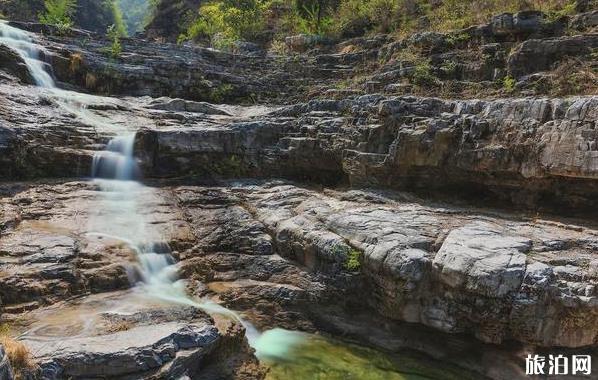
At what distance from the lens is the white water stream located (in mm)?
8320

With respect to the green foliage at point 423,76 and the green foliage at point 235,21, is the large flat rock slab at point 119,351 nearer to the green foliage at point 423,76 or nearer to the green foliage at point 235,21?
the green foliage at point 423,76

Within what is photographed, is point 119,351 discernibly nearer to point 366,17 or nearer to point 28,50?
point 28,50

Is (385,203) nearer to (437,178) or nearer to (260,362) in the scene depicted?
(437,178)

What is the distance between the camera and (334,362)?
7742 mm

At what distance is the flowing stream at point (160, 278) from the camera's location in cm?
757

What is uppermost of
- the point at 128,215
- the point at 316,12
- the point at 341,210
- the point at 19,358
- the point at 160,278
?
the point at 316,12

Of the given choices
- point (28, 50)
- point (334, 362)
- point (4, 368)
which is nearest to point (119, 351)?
point (4, 368)

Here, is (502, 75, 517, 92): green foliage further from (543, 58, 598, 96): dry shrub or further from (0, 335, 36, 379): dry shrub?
(0, 335, 36, 379): dry shrub

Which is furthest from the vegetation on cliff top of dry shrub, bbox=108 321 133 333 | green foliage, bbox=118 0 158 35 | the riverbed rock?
green foliage, bbox=118 0 158 35

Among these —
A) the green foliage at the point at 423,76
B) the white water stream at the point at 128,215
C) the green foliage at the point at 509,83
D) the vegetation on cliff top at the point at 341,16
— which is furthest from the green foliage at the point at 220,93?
the green foliage at the point at 509,83

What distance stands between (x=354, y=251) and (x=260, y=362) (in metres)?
2.57

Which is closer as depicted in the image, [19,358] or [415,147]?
[19,358]

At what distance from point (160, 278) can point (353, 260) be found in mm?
3691

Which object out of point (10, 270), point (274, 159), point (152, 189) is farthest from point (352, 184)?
point (10, 270)
